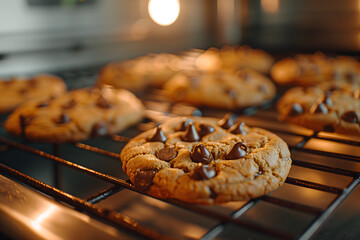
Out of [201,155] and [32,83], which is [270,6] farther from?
[201,155]

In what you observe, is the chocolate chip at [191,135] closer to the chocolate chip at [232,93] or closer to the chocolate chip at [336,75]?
the chocolate chip at [232,93]

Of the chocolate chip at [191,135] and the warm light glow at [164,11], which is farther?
the warm light glow at [164,11]

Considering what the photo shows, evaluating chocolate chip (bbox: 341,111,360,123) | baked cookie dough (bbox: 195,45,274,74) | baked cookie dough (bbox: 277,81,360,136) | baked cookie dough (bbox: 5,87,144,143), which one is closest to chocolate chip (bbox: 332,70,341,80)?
baked cookie dough (bbox: 277,81,360,136)

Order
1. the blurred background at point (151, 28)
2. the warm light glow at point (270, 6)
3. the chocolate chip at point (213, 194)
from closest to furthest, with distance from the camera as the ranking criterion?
the chocolate chip at point (213, 194) → the blurred background at point (151, 28) → the warm light glow at point (270, 6)

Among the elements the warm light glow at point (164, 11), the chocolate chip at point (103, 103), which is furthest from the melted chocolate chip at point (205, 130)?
the warm light glow at point (164, 11)

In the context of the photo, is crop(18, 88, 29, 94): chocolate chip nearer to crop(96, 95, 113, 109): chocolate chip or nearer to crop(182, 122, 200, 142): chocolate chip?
crop(96, 95, 113, 109): chocolate chip

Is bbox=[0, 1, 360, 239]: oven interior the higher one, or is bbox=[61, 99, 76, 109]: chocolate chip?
bbox=[61, 99, 76, 109]: chocolate chip
